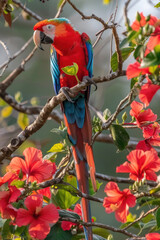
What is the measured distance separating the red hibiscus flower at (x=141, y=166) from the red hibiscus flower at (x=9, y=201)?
26 cm

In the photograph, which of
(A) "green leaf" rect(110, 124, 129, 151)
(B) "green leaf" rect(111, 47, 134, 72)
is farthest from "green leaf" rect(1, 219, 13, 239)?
(B) "green leaf" rect(111, 47, 134, 72)

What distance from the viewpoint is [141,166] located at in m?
0.98

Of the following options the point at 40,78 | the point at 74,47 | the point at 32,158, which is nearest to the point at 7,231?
the point at 32,158

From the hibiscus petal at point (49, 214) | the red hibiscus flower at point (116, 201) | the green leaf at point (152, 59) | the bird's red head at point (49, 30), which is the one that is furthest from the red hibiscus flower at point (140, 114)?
the bird's red head at point (49, 30)

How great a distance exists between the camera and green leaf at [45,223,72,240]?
1006 mm

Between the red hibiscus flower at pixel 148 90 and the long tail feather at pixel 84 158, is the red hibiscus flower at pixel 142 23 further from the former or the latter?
the long tail feather at pixel 84 158

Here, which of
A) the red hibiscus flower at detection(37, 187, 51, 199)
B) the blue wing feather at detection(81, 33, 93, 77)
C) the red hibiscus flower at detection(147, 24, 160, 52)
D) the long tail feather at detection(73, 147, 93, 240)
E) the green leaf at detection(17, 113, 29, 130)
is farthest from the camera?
the green leaf at detection(17, 113, 29, 130)

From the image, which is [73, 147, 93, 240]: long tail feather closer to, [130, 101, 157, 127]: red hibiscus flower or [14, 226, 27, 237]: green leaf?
[14, 226, 27, 237]: green leaf

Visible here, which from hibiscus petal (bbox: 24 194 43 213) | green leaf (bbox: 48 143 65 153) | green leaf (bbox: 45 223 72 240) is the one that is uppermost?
hibiscus petal (bbox: 24 194 43 213)

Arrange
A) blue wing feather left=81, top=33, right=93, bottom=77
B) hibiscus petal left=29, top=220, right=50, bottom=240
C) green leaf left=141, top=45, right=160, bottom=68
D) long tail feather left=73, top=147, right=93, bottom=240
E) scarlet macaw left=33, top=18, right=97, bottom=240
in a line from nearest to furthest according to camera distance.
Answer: green leaf left=141, top=45, right=160, bottom=68
hibiscus petal left=29, top=220, right=50, bottom=240
long tail feather left=73, top=147, right=93, bottom=240
scarlet macaw left=33, top=18, right=97, bottom=240
blue wing feather left=81, top=33, right=93, bottom=77

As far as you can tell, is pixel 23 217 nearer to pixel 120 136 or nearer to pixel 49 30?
pixel 120 136

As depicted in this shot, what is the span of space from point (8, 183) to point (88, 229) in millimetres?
243

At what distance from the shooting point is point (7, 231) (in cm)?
97

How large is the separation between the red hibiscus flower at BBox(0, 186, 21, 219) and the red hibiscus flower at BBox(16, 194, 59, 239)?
0.02 meters
